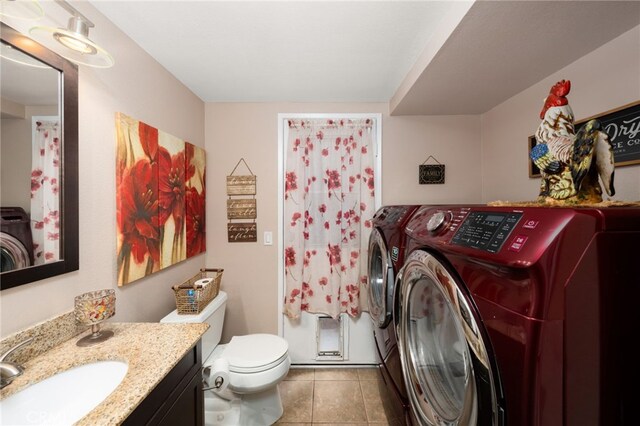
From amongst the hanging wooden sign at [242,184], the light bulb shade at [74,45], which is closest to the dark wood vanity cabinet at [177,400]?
the light bulb shade at [74,45]

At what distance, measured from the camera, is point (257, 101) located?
87.0 inches

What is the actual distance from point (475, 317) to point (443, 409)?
53 cm

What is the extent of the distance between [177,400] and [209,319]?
31.0 inches

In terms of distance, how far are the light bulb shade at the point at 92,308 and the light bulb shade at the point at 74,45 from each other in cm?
95

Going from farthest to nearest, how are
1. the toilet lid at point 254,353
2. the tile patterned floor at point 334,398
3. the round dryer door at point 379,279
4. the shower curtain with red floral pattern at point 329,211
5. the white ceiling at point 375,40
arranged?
the shower curtain with red floral pattern at point 329,211
the tile patterned floor at point 334,398
the toilet lid at point 254,353
the round dryer door at point 379,279
the white ceiling at point 375,40

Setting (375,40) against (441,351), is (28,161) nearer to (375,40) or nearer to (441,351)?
(375,40)

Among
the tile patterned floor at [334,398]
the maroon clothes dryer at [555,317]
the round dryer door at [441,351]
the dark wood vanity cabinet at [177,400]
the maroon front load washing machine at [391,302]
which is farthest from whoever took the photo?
the tile patterned floor at [334,398]

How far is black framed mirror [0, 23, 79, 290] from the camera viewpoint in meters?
0.85

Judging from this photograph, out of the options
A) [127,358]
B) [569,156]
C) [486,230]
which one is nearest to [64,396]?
[127,358]

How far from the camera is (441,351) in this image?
1.09 m

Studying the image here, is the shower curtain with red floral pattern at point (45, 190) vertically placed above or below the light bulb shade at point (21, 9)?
below

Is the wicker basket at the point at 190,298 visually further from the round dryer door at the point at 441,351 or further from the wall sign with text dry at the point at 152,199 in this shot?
the round dryer door at the point at 441,351

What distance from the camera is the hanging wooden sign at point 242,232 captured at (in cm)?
225

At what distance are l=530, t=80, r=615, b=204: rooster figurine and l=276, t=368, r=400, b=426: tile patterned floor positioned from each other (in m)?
1.46
